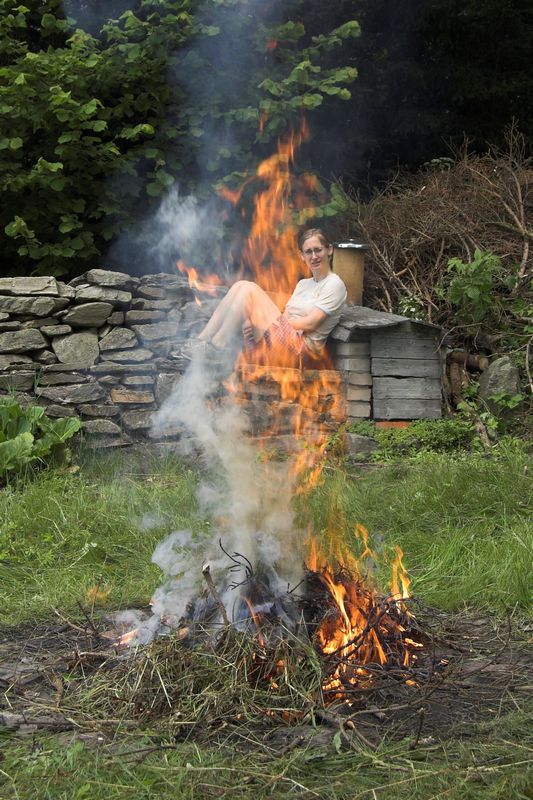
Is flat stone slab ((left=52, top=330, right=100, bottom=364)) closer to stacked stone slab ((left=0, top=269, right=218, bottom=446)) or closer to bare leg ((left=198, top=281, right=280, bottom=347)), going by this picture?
stacked stone slab ((left=0, top=269, right=218, bottom=446))

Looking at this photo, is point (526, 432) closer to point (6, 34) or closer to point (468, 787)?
point (468, 787)

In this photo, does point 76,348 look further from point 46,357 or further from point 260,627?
point 260,627

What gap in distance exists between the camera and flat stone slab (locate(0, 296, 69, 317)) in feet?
21.4

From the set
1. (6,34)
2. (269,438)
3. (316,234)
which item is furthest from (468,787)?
(6,34)

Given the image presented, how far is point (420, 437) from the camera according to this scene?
6.27 metres

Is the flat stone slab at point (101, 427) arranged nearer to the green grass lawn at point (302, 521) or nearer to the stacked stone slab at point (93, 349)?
the stacked stone slab at point (93, 349)

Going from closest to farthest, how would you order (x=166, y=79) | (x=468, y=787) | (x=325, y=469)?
(x=468, y=787) → (x=325, y=469) → (x=166, y=79)

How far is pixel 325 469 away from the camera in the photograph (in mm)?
5703

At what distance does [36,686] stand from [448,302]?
554 centimetres

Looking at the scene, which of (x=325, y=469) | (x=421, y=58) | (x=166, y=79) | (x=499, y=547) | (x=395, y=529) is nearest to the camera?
(x=499, y=547)

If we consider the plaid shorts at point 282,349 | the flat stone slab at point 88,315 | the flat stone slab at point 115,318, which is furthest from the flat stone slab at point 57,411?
the plaid shorts at point 282,349

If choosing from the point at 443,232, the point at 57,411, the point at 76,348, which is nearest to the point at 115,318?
the point at 76,348

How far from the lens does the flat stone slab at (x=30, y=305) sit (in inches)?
257

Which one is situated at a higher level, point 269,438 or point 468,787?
point 269,438
